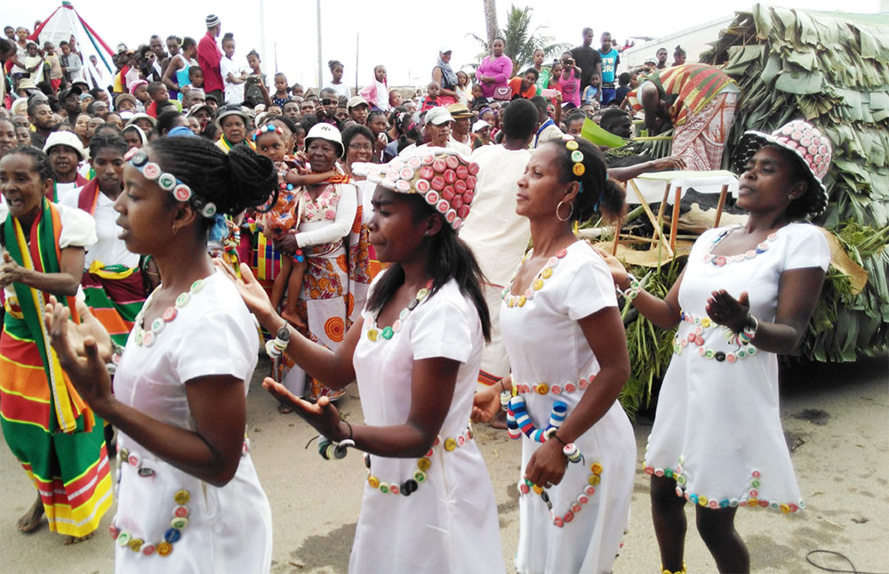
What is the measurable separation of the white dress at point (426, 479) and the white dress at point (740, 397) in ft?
3.05

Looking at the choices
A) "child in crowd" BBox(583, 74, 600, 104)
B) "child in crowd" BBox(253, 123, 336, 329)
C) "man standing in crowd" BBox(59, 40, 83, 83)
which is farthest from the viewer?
"child in crowd" BBox(583, 74, 600, 104)

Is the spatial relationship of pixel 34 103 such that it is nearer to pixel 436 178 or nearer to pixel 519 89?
pixel 519 89

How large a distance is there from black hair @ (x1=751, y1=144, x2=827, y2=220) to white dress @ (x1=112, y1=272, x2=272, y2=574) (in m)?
1.94

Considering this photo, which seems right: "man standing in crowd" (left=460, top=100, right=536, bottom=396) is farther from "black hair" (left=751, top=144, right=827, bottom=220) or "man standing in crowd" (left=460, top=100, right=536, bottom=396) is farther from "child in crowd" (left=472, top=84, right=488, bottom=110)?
"child in crowd" (left=472, top=84, right=488, bottom=110)

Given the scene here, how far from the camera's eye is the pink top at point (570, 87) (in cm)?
1249

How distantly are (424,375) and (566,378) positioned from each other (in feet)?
2.16

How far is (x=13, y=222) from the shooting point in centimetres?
345

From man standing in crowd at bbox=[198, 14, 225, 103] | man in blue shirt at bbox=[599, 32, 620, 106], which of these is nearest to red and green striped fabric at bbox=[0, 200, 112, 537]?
man standing in crowd at bbox=[198, 14, 225, 103]

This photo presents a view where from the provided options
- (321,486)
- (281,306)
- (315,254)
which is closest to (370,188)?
(315,254)

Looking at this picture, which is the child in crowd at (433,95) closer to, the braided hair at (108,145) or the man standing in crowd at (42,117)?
the man standing in crowd at (42,117)

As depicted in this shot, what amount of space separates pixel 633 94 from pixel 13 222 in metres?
5.08

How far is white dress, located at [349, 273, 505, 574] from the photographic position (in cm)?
194

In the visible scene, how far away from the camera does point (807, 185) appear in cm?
254

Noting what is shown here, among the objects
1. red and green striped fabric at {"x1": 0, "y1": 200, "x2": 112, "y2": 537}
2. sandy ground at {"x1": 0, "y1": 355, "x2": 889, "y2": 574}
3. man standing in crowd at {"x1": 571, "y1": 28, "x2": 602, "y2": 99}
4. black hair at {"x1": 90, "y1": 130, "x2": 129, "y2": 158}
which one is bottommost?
sandy ground at {"x1": 0, "y1": 355, "x2": 889, "y2": 574}
